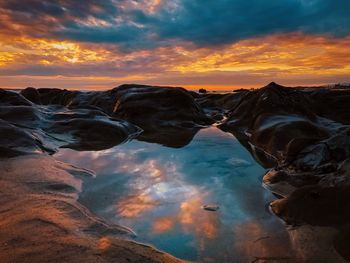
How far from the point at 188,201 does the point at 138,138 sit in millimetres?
6331

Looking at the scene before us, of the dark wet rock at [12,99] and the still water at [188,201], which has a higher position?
the dark wet rock at [12,99]

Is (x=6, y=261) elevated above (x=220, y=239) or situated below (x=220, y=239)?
above

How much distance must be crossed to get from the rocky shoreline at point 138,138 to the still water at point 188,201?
254mm

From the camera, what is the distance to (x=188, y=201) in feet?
16.0

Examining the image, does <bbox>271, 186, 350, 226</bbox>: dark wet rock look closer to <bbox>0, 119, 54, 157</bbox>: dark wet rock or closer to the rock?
the rock

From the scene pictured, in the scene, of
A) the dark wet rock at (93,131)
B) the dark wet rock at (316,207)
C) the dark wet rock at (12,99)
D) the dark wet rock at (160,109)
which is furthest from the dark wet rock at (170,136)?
the dark wet rock at (12,99)

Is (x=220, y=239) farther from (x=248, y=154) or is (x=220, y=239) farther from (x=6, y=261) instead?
(x=248, y=154)

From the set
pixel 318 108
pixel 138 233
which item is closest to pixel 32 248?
pixel 138 233

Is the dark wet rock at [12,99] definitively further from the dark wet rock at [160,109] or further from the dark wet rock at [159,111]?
the dark wet rock at [160,109]

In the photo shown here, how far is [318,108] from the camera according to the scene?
1295 cm

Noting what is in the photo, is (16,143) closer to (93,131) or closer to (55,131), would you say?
(55,131)

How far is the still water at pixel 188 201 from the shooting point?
361 centimetres

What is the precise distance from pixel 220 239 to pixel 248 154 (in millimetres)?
4926

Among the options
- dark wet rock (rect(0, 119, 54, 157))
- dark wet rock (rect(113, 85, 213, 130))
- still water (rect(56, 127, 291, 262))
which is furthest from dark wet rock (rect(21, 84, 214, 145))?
still water (rect(56, 127, 291, 262))
